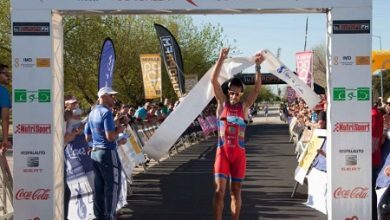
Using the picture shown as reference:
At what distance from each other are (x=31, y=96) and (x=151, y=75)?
16.3 m

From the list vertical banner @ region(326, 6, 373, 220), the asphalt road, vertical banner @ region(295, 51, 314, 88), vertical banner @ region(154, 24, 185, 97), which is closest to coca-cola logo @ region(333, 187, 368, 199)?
vertical banner @ region(326, 6, 373, 220)

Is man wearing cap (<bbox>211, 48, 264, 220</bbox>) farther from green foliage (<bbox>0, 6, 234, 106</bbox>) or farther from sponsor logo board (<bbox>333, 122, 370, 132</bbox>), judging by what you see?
green foliage (<bbox>0, 6, 234, 106</bbox>)

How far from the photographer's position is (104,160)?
25.4 feet

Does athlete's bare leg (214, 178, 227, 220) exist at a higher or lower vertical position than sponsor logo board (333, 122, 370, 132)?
lower

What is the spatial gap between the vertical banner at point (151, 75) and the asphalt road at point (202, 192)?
16.7ft

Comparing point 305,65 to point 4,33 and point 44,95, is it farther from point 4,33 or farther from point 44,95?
point 4,33

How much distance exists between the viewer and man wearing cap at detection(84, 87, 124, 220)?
25.4 feet

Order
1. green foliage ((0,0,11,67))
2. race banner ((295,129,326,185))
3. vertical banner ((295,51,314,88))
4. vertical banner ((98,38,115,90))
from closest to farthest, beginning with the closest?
race banner ((295,129,326,185)) < vertical banner ((98,38,115,90)) < vertical banner ((295,51,314,88)) < green foliage ((0,0,11,67))

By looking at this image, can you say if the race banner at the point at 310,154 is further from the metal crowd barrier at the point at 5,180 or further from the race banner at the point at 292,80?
the metal crowd barrier at the point at 5,180

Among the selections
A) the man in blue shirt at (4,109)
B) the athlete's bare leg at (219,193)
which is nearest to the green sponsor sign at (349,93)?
the athlete's bare leg at (219,193)

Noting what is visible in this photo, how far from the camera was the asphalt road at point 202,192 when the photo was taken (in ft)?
30.5

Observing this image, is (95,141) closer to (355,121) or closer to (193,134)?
(355,121)

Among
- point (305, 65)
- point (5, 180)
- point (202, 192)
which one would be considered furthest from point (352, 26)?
point (305, 65)

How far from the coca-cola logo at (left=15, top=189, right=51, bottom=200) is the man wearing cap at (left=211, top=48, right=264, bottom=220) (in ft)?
7.23
